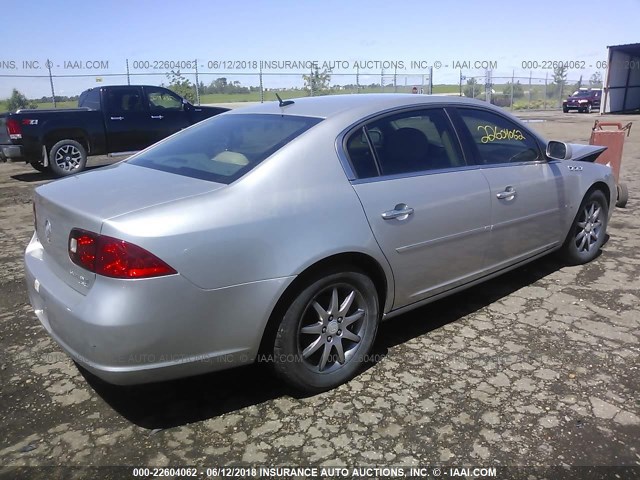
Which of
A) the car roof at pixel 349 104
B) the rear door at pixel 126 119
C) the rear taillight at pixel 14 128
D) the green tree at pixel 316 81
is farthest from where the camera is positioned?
the green tree at pixel 316 81

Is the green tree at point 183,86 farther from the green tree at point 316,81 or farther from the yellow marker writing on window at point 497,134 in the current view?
the yellow marker writing on window at point 497,134

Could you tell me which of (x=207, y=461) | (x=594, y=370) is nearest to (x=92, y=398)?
(x=207, y=461)

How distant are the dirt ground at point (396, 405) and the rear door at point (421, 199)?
19.4 inches

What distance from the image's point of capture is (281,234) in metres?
2.54

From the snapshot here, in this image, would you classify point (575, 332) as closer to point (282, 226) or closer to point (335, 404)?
point (335, 404)

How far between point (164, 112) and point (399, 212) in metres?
9.51

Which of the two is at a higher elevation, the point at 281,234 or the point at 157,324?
the point at 281,234

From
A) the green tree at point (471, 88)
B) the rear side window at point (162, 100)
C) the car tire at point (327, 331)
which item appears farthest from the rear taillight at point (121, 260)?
the green tree at point (471, 88)

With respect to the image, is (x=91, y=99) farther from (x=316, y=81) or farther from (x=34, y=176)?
(x=316, y=81)

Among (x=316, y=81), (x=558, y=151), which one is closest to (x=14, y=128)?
(x=558, y=151)

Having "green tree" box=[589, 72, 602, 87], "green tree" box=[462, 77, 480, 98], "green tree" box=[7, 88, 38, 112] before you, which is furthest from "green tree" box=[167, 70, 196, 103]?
"green tree" box=[589, 72, 602, 87]

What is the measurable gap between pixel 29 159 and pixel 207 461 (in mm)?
9157

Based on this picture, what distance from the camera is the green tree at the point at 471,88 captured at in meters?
33.6

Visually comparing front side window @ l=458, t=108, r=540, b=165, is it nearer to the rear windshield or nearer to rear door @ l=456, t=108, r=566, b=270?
rear door @ l=456, t=108, r=566, b=270
